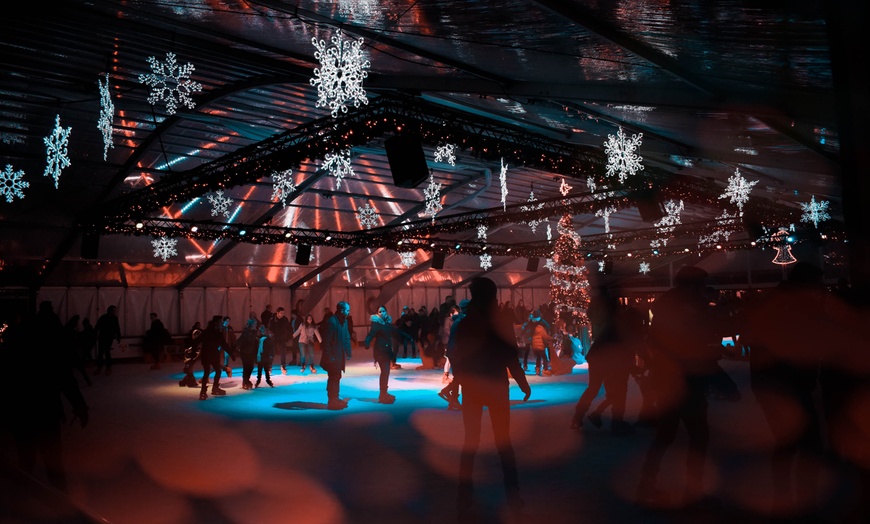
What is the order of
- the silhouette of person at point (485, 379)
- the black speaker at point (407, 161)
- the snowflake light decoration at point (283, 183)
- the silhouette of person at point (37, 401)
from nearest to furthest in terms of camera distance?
the silhouette of person at point (485, 379)
the silhouette of person at point (37, 401)
the black speaker at point (407, 161)
the snowflake light decoration at point (283, 183)

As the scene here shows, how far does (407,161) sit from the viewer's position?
31.1 feet

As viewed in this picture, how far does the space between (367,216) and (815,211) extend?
13.6 meters

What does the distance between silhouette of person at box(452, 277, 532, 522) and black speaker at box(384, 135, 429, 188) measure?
16.3 feet

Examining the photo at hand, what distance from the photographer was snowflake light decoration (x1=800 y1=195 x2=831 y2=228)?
1605cm

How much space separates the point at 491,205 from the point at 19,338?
20.8 m

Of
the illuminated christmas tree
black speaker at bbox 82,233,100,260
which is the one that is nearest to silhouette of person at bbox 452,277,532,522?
the illuminated christmas tree

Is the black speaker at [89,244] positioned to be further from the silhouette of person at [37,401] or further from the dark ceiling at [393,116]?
the silhouette of person at [37,401]

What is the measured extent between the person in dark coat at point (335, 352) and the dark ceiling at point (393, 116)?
2.87m

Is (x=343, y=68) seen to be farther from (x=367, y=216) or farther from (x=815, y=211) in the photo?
(x=367, y=216)

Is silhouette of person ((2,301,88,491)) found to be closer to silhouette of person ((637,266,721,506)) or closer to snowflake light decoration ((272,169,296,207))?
silhouette of person ((637,266,721,506))

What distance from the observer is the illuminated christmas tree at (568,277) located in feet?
56.6

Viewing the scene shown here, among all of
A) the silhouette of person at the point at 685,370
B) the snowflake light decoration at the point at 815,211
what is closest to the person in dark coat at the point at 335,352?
the silhouette of person at the point at 685,370

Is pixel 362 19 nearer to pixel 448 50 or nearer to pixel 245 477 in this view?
pixel 448 50

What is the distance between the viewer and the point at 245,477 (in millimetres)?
5590
